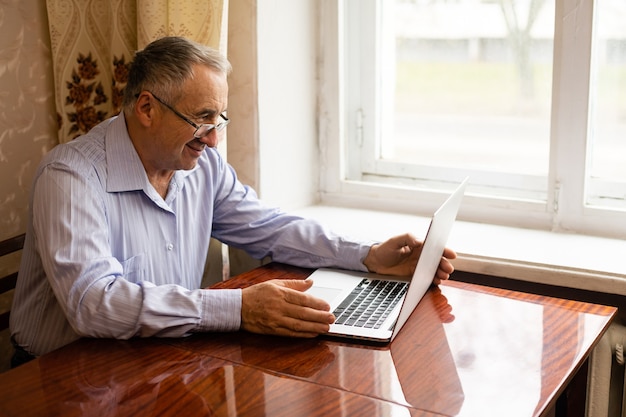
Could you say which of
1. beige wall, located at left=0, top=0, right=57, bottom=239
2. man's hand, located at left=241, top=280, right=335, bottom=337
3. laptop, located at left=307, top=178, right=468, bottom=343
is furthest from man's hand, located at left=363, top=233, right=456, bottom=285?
beige wall, located at left=0, top=0, right=57, bottom=239

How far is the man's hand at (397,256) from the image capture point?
5.91ft

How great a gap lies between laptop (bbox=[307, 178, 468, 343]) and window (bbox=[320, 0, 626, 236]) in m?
0.56

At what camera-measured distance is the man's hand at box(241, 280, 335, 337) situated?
4.78 feet

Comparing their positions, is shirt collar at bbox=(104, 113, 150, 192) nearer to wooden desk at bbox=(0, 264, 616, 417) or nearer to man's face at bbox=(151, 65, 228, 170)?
man's face at bbox=(151, 65, 228, 170)

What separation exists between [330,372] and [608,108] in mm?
1188

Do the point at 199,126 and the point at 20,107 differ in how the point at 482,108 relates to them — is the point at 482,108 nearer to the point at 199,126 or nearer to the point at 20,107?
the point at 199,126

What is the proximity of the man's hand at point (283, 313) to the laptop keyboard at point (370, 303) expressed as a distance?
71 mm

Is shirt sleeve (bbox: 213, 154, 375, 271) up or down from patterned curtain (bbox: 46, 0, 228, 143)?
down

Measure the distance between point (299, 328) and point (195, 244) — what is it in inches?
22.2

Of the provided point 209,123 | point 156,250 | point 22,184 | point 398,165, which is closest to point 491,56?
point 398,165

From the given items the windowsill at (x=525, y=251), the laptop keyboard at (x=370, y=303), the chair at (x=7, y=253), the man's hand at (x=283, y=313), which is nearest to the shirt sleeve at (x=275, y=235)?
the laptop keyboard at (x=370, y=303)

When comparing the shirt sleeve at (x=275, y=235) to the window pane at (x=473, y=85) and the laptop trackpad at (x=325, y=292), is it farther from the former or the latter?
the window pane at (x=473, y=85)

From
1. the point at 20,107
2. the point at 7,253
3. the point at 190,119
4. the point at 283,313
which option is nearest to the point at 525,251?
the point at 283,313

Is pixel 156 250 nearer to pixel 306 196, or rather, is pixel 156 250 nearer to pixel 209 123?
pixel 209 123
